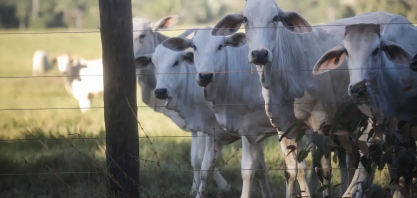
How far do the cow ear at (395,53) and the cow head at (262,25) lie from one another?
2.22 ft

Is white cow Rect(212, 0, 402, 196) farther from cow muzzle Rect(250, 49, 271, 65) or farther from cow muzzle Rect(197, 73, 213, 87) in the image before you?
cow muzzle Rect(197, 73, 213, 87)

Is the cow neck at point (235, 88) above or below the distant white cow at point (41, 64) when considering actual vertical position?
below

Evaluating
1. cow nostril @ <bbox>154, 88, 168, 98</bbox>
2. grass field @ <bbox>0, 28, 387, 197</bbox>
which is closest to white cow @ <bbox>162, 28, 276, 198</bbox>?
grass field @ <bbox>0, 28, 387, 197</bbox>

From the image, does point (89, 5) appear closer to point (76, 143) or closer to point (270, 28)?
point (76, 143)

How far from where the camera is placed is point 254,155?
6.31 meters

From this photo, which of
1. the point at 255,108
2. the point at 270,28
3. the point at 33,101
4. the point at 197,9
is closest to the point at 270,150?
the point at 255,108

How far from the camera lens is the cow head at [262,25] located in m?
5.23

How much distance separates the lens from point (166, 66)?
7.28 m

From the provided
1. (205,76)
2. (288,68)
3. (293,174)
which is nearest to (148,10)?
(205,76)

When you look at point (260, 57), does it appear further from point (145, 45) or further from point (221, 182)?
point (145, 45)

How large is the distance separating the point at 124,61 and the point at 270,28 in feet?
4.48

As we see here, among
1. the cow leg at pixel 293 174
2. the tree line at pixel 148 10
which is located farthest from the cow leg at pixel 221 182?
the tree line at pixel 148 10

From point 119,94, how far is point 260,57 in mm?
1195

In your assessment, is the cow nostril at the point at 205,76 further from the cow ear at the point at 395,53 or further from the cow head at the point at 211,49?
the cow ear at the point at 395,53
